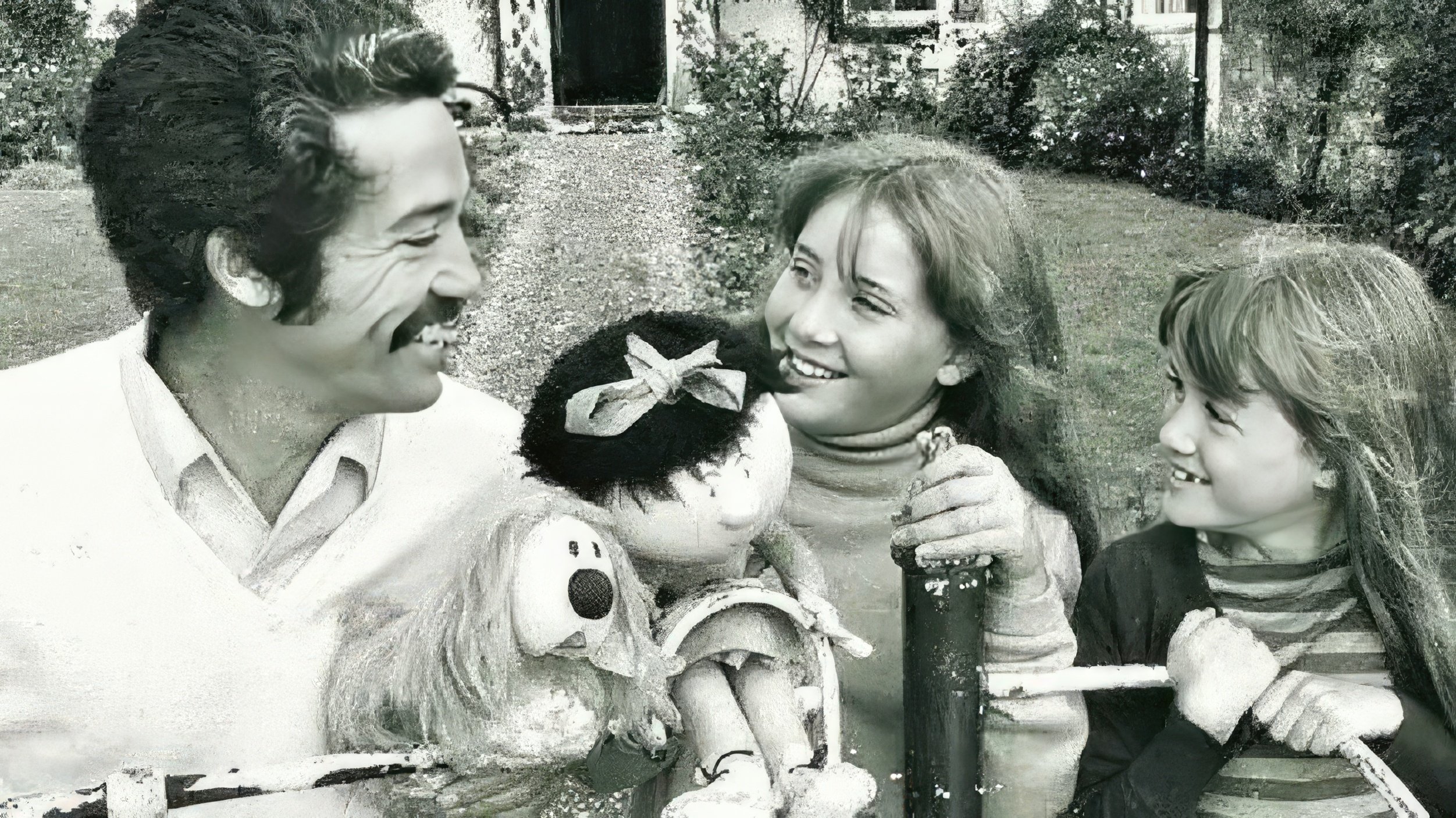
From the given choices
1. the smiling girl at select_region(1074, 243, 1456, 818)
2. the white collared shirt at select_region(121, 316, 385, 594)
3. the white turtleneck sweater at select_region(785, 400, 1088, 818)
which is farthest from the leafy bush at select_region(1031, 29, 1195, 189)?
the white collared shirt at select_region(121, 316, 385, 594)

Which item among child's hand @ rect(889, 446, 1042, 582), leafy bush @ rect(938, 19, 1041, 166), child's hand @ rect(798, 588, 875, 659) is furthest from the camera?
leafy bush @ rect(938, 19, 1041, 166)

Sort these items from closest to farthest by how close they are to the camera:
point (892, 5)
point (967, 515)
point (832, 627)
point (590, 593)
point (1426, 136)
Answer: point (590, 593) < point (832, 627) < point (967, 515) < point (892, 5) < point (1426, 136)

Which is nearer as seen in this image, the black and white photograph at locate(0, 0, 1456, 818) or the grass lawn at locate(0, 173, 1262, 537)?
the black and white photograph at locate(0, 0, 1456, 818)

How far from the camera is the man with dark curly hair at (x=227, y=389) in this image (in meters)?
2.32

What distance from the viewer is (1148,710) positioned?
2.84 m

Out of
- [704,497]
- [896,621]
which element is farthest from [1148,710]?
[704,497]

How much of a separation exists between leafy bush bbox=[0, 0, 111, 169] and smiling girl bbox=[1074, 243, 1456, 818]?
2.04 metres

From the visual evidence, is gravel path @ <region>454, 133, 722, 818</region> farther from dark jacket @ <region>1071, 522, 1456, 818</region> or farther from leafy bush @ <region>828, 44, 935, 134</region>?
dark jacket @ <region>1071, 522, 1456, 818</region>

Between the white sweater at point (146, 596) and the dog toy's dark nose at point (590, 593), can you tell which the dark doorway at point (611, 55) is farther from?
the dog toy's dark nose at point (590, 593)

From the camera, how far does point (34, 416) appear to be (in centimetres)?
239

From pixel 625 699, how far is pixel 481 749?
27 centimetres

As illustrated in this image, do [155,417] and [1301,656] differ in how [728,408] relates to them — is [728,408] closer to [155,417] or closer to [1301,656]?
[155,417]

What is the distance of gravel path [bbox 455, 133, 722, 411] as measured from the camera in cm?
258

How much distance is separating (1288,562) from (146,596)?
2142mm
